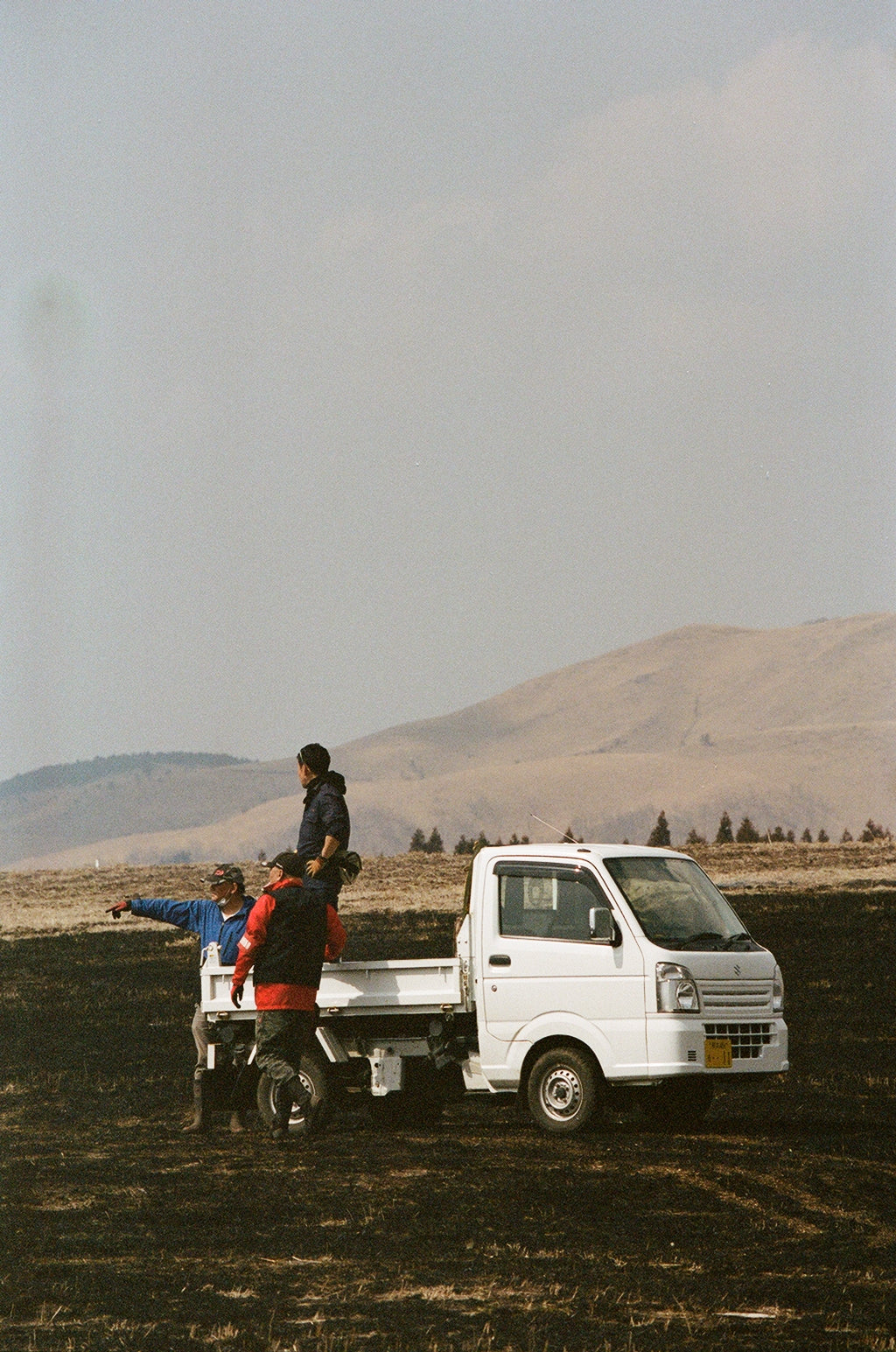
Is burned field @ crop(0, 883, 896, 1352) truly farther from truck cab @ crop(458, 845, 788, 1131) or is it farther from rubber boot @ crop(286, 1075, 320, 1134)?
truck cab @ crop(458, 845, 788, 1131)

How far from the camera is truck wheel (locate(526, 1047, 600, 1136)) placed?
14.7 metres

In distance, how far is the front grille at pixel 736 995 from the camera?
14797mm

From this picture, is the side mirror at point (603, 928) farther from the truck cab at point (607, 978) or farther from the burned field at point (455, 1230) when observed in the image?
the burned field at point (455, 1230)

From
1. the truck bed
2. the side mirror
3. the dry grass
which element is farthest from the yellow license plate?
the dry grass

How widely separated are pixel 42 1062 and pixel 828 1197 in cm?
1446

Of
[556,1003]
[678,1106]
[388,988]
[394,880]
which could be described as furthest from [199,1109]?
[394,880]

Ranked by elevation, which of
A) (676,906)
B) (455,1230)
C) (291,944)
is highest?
(676,906)

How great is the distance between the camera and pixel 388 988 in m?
15.1

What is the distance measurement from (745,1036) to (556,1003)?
152cm

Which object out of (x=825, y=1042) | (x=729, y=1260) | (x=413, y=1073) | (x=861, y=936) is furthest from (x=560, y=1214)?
(x=861, y=936)

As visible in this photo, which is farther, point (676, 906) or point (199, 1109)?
point (199, 1109)

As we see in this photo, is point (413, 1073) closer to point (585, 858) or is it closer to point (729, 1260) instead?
point (585, 858)

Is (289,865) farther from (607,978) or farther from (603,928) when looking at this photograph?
(607,978)

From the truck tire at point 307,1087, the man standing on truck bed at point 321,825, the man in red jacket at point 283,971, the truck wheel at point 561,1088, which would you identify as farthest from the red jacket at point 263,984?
the truck wheel at point 561,1088
